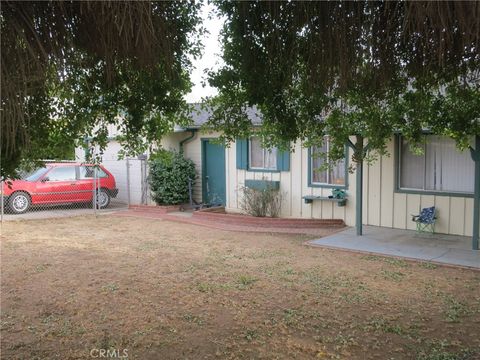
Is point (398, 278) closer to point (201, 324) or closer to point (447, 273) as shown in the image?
point (447, 273)

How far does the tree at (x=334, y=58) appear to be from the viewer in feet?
10.7

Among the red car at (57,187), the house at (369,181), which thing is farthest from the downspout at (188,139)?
the red car at (57,187)

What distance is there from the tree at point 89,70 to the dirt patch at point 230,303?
1.94 meters

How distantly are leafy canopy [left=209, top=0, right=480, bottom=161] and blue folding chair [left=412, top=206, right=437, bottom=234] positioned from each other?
12.7 feet

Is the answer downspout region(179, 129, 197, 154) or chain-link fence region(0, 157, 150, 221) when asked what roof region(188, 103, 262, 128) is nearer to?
downspout region(179, 129, 197, 154)

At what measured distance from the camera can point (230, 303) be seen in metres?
5.73

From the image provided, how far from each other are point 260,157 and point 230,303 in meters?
7.46

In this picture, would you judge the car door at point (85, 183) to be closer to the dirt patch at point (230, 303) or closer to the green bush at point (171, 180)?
the green bush at point (171, 180)

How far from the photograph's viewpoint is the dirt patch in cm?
446

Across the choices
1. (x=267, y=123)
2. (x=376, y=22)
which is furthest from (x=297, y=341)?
(x=376, y=22)

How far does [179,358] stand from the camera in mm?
4215

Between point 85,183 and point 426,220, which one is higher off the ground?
point 85,183

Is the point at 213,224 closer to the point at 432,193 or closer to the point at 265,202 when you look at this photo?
the point at 265,202

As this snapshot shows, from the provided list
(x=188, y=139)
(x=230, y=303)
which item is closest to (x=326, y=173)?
(x=188, y=139)
